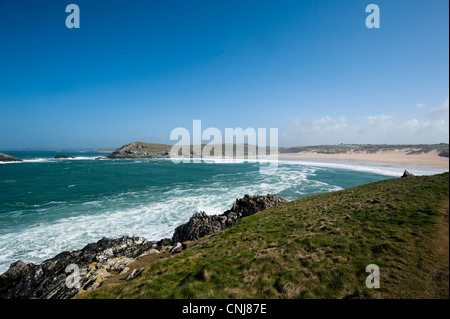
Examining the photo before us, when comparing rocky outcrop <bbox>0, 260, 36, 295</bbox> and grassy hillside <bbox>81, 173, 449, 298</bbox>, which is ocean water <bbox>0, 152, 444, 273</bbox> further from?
grassy hillside <bbox>81, 173, 449, 298</bbox>

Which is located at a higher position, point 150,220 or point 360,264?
point 360,264

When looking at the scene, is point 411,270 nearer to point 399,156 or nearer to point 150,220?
point 150,220
